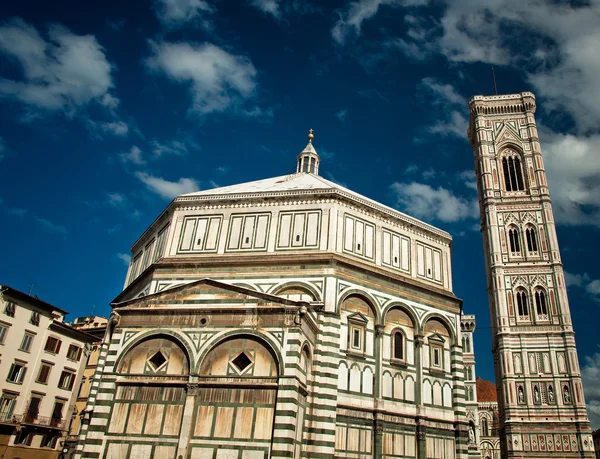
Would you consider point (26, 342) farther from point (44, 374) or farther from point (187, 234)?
point (187, 234)

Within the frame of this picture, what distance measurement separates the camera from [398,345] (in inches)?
843

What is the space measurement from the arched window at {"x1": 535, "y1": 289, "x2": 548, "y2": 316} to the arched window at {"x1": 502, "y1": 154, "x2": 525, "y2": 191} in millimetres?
11467

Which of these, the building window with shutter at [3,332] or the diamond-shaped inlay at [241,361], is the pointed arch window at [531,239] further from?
the building window with shutter at [3,332]

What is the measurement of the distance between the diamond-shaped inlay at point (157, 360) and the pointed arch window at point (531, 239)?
1512 inches

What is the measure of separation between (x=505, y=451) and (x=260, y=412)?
31.4 metres

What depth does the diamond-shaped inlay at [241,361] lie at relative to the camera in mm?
16719

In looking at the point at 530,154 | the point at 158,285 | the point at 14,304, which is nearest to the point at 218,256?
the point at 158,285

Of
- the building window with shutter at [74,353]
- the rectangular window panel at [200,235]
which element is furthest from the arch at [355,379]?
Answer: the building window with shutter at [74,353]

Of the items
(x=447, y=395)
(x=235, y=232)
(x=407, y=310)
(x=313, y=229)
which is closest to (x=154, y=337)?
(x=235, y=232)

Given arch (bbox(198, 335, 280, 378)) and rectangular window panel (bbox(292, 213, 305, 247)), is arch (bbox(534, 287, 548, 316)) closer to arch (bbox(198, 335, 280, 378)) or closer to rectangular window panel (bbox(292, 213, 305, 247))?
rectangular window panel (bbox(292, 213, 305, 247))

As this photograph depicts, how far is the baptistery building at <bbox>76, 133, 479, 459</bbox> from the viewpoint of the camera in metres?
16.2

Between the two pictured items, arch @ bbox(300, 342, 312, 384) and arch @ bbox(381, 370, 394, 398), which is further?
arch @ bbox(381, 370, 394, 398)

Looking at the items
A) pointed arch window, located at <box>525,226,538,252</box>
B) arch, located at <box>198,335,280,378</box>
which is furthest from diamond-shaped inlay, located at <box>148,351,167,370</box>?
pointed arch window, located at <box>525,226,538,252</box>

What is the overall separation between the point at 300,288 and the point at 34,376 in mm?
19642
